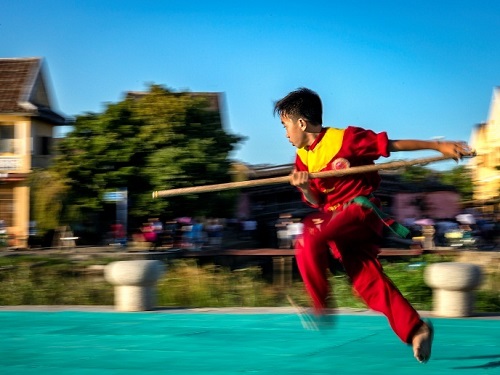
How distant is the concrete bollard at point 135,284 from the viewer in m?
10.5

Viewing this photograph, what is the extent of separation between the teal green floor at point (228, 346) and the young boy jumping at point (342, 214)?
0.55m

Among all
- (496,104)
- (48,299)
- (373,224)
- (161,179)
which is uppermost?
(496,104)

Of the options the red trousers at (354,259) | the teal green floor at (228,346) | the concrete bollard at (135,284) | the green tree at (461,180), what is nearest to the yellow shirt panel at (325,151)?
the red trousers at (354,259)

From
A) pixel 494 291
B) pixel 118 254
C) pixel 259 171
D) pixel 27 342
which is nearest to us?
pixel 27 342

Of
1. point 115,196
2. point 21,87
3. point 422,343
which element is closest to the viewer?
point 422,343

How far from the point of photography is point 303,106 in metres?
5.89

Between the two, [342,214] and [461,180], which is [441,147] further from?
[461,180]

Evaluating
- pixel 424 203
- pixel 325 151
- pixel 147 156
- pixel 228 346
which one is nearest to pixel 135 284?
pixel 228 346

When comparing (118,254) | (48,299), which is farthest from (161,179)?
(48,299)

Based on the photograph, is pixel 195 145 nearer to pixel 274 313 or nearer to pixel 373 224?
pixel 274 313

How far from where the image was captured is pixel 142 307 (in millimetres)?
10555

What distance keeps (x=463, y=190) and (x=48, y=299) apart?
40.1 metres

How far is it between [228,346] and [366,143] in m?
2.48

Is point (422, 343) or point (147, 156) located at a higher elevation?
point (147, 156)
